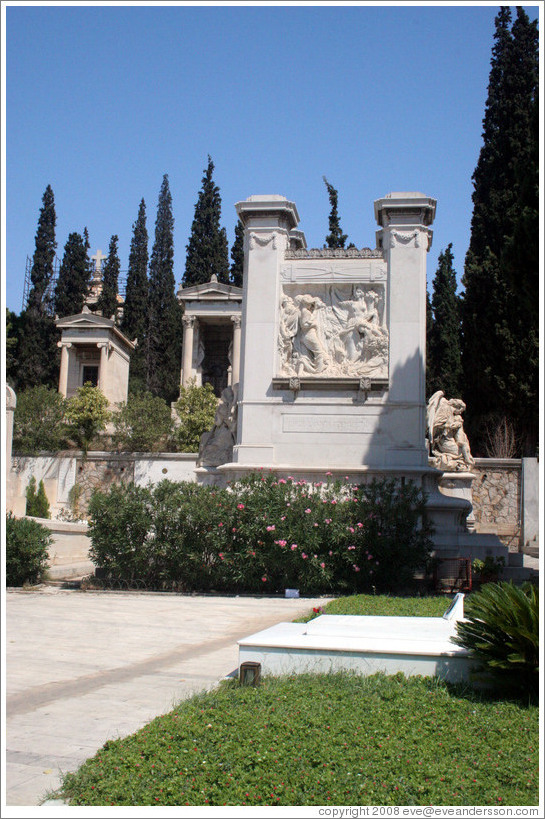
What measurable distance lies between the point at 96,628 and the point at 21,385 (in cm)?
3613

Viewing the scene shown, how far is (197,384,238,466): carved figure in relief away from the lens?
16.8 meters

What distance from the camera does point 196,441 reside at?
28078 millimetres

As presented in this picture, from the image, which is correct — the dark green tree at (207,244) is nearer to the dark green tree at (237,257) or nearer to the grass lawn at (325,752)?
the dark green tree at (237,257)

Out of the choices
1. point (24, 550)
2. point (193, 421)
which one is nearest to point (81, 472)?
point (193, 421)

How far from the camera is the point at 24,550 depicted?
551 inches

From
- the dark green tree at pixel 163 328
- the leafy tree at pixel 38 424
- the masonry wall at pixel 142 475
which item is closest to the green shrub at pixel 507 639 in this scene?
the masonry wall at pixel 142 475

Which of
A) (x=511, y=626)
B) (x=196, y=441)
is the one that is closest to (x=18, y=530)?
(x=511, y=626)

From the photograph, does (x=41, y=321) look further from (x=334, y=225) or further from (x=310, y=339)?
(x=310, y=339)

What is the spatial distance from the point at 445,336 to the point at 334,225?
26.3ft

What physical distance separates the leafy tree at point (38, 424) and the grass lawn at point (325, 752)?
A: 2303 centimetres

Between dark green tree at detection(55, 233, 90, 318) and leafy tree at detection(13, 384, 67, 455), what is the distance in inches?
773

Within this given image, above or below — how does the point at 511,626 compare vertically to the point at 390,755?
above

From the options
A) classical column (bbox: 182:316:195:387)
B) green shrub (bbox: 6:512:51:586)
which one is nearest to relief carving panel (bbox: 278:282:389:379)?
green shrub (bbox: 6:512:51:586)

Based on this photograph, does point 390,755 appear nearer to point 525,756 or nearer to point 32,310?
point 525,756
